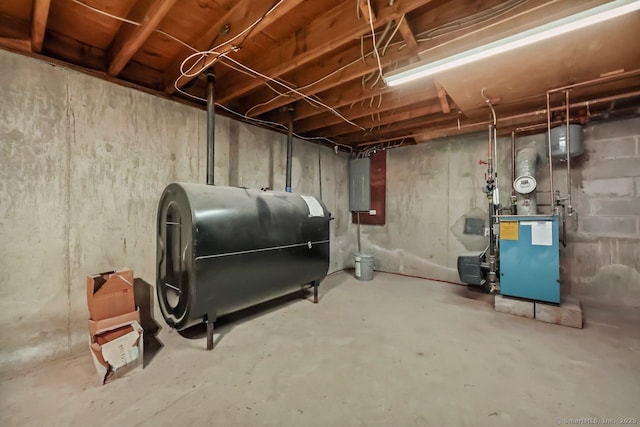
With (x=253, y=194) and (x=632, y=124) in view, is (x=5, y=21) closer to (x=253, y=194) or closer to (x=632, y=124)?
(x=253, y=194)

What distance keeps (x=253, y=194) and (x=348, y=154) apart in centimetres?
301

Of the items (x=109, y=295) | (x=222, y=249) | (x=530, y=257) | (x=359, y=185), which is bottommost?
(x=109, y=295)

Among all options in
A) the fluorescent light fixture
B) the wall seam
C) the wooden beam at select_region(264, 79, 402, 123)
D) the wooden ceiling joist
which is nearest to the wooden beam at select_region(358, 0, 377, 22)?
the wooden ceiling joist

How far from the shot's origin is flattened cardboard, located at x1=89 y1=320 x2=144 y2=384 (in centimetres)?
162

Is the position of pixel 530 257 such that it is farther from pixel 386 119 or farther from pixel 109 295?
pixel 109 295

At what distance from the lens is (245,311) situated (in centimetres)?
283

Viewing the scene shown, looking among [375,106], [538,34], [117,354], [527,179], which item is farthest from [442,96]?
[117,354]

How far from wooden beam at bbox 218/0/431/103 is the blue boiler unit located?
234 cm

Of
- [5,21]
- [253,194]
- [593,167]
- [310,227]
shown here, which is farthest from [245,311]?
[593,167]

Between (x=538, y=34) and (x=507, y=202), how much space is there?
260cm

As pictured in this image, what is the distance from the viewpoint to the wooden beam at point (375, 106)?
2753mm

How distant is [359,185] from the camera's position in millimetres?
4867

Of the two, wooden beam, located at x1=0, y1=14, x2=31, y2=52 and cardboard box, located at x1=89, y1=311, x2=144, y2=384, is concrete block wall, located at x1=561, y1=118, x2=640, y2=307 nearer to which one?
cardboard box, located at x1=89, y1=311, x2=144, y2=384

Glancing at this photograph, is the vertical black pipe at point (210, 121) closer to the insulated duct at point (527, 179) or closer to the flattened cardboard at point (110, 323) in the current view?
the flattened cardboard at point (110, 323)
